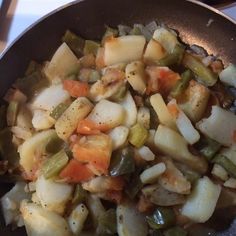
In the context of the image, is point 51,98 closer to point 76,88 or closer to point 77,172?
point 76,88

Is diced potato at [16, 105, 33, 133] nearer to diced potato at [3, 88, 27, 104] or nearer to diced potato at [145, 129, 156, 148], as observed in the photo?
diced potato at [3, 88, 27, 104]

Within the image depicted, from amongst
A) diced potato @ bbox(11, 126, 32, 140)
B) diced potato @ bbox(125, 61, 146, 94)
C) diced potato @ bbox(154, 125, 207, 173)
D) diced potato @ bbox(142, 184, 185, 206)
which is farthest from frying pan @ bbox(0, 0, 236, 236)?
diced potato @ bbox(142, 184, 185, 206)

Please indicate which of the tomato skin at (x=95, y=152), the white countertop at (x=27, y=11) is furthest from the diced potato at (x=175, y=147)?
the white countertop at (x=27, y=11)

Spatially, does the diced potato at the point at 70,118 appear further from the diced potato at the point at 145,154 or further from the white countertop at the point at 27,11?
the white countertop at the point at 27,11

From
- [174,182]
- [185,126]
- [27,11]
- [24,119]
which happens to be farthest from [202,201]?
[27,11]

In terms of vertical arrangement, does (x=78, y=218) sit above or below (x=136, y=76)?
below

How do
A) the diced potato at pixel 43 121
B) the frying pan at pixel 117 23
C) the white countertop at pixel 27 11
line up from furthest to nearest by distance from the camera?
the white countertop at pixel 27 11
the frying pan at pixel 117 23
the diced potato at pixel 43 121

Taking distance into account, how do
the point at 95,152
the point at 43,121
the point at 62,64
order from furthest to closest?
the point at 62,64 → the point at 43,121 → the point at 95,152

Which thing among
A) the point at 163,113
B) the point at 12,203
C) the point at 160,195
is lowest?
the point at 12,203
